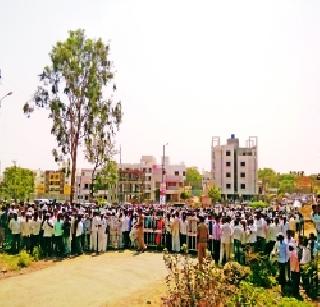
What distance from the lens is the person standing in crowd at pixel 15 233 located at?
20.3m

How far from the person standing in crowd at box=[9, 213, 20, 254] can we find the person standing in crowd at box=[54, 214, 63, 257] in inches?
64.4

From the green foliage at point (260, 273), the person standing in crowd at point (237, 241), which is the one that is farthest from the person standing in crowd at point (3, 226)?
the green foliage at point (260, 273)

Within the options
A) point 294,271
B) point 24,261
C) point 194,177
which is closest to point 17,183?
point 194,177

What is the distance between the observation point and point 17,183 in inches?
3580

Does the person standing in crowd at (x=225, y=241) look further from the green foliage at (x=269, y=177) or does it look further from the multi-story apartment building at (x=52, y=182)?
the green foliage at (x=269, y=177)

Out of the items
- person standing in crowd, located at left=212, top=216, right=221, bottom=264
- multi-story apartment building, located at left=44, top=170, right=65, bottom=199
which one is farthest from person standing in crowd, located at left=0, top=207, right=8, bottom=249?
multi-story apartment building, located at left=44, top=170, right=65, bottom=199

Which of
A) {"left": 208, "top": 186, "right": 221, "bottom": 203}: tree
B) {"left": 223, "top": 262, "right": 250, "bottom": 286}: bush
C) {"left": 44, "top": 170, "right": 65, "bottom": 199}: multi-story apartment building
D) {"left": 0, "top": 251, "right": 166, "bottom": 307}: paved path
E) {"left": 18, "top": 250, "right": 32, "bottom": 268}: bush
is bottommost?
{"left": 0, "top": 251, "right": 166, "bottom": 307}: paved path

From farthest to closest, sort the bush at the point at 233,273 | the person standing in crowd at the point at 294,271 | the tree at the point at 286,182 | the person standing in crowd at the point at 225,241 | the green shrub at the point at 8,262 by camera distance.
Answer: the tree at the point at 286,182, the person standing in crowd at the point at 225,241, the green shrub at the point at 8,262, the person standing in crowd at the point at 294,271, the bush at the point at 233,273

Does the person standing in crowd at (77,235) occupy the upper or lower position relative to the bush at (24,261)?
upper

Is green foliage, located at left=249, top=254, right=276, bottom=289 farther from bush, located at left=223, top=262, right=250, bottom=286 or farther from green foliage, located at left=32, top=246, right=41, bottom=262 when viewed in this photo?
green foliage, located at left=32, top=246, right=41, bottom=262

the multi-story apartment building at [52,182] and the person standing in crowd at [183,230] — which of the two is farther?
the multi-story apartment building at [52,182]

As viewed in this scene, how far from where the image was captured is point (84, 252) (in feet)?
68.2

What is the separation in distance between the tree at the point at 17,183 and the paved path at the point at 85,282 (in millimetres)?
69997

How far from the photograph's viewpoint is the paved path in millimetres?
12727
